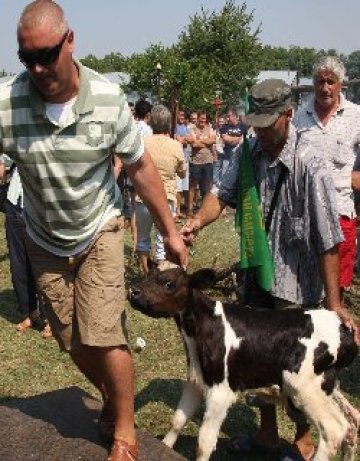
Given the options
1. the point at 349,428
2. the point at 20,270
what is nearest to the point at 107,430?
the point at 349,428

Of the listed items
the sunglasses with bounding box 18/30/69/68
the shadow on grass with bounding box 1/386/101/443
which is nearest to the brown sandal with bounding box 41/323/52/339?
the shadow on grass with bounding box 1/386/101/443

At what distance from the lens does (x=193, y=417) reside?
5238 millimetres

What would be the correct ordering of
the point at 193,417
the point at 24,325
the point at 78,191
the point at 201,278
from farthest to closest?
the point at 24,325, the point at 193,417, the point at 201,278, the point at 78,191

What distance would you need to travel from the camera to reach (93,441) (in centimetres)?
406

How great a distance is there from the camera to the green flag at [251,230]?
165 inches

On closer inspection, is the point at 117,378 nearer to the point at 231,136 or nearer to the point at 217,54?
the point at 231,136

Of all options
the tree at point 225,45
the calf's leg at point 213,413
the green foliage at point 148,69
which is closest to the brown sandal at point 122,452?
the calf's leg at point 213,413

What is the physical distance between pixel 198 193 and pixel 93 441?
1290cm

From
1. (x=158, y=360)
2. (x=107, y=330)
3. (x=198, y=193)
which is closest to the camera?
(x=107, y=330)

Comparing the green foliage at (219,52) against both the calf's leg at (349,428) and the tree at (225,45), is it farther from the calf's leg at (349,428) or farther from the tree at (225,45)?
the calf's leg at (349,428)

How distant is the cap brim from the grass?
2233mm

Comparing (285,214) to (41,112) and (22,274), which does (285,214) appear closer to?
(41,112)

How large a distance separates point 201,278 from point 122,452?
107 centimetres

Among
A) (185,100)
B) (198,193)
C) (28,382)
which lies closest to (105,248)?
(28,382)
